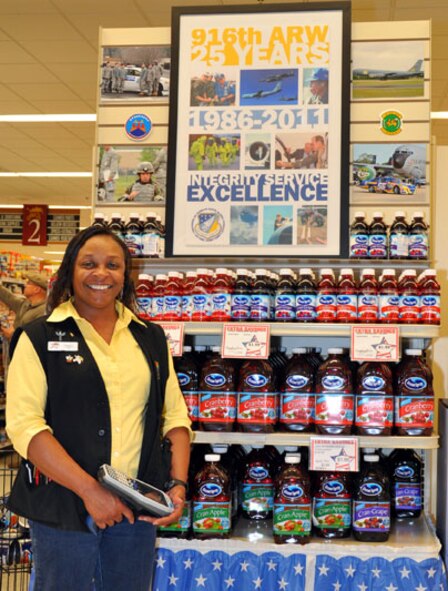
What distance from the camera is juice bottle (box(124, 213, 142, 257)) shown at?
3076mm

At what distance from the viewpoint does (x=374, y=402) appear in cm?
263

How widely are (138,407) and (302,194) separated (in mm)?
1634

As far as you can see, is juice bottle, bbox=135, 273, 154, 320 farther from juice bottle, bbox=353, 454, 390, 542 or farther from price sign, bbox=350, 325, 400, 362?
juice bottle, bbox=353, 454, 390, 542

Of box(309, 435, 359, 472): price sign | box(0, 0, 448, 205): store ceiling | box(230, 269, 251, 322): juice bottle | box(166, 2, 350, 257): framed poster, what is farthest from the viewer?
box(0, 0, 448, 205): store ceiling

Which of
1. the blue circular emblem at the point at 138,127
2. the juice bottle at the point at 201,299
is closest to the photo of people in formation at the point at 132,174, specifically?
the blue circular emblem at the point at 138,127

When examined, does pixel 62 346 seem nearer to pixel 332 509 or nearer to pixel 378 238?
pixel 332 509

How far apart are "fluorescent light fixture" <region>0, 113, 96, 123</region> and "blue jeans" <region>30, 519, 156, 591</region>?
296 inches

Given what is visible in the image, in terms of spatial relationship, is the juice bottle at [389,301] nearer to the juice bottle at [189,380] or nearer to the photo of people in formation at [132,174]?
the juice bottle at [189,380]

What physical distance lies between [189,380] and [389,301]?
0.88 m

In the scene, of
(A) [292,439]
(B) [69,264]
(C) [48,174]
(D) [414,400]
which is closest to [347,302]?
(D) [414,400]

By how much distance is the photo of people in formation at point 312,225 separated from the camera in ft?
10.4

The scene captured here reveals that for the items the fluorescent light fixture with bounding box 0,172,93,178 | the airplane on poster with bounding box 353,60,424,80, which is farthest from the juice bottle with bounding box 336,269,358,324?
the fluorescent light fixture with bounding box 0,172,93,178

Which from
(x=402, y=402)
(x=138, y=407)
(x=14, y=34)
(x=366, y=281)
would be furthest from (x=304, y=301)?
(x=14, y=34)

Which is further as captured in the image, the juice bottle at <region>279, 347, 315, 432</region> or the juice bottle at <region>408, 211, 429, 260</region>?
the juice bottle at <region>408, 211, 429, 260</region>
